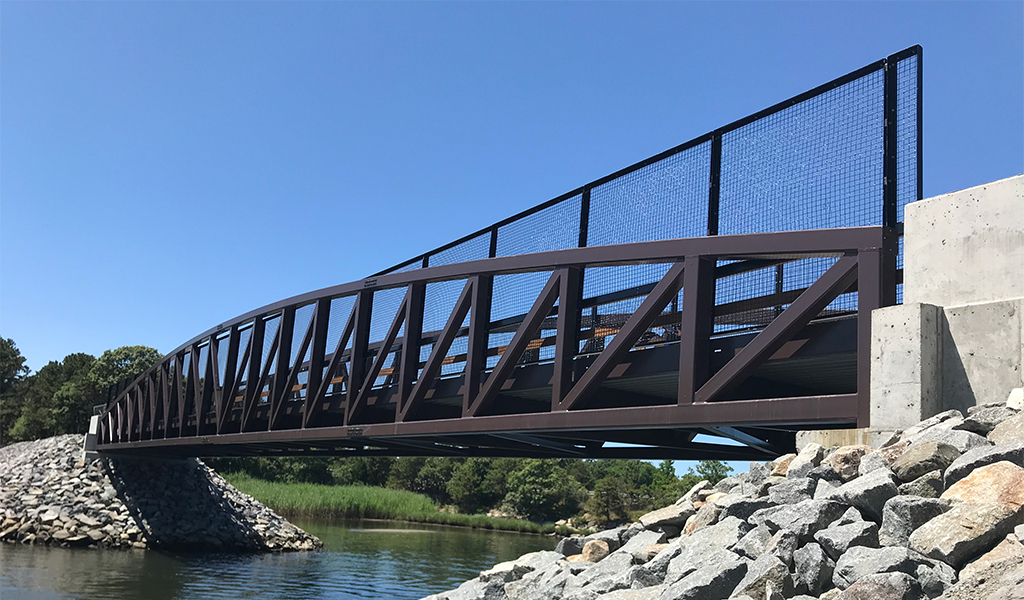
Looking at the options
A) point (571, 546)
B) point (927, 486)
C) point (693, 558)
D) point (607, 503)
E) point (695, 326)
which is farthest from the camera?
point (607, 503)

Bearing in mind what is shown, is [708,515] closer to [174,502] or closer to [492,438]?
[492,438]

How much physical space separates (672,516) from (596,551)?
118 cm

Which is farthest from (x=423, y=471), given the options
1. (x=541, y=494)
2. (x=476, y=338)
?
(x=476, y=338)

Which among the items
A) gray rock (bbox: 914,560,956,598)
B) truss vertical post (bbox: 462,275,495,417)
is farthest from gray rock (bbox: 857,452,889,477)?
truss vertical post (bbox: 462,275,495,417)

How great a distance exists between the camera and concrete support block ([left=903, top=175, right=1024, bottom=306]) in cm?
917

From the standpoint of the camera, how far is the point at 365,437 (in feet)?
60.3

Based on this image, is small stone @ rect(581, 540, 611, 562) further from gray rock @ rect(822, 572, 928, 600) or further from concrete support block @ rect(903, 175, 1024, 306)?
concrete support block @ rect(903, 175, 1024, 306)

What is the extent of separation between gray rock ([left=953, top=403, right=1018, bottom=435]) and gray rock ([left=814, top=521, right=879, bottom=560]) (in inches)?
73.3

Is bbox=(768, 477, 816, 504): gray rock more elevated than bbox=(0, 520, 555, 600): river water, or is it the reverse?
bbox=(768, 477, 816, 504): gray rock

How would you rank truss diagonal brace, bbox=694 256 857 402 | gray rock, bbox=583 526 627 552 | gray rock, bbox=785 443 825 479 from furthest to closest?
truss diagonal brace, bbox=694 256 857 402
gray rock, bbox=583 526 627 552
gray rock, bbox=785 443 825 479

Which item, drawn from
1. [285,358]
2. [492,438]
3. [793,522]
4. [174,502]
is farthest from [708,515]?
[174,502]

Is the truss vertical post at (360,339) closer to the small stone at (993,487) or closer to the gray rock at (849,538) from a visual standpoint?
the gray rock at (849,538)

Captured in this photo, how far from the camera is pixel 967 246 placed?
31.4 ft

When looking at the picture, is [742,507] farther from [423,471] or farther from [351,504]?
[423,471]
